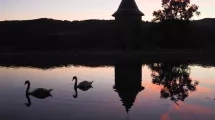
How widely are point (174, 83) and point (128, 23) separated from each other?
36979mm

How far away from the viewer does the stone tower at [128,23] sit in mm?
56719

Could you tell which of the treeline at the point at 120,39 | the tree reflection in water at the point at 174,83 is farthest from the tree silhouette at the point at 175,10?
the tree reflection in water at the point at 174,83

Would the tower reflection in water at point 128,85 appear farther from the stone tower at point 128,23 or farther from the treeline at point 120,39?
the treeline at point 120,39

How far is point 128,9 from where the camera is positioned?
59.6m

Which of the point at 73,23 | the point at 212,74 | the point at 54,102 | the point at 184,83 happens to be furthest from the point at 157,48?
the point at 73,23

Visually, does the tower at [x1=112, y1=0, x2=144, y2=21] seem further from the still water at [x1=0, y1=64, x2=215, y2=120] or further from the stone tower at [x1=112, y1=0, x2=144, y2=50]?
the still water at [x1=0, y1=64, x2=215, y2=120]

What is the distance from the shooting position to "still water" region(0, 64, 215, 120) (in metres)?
14.2

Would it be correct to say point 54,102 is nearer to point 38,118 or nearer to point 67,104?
point 67,104

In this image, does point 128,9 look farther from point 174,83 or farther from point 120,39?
point 174,83

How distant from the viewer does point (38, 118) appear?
44.9 feet

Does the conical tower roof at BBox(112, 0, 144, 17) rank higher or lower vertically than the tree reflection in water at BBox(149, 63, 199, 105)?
higher

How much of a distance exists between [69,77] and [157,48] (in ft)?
110

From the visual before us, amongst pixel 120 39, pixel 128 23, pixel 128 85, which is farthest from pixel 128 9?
pixel 128 85

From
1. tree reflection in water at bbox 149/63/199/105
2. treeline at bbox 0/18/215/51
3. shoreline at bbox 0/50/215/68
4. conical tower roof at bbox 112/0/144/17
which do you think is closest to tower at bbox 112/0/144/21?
conical tower roof at bbox 112/0/144/17
